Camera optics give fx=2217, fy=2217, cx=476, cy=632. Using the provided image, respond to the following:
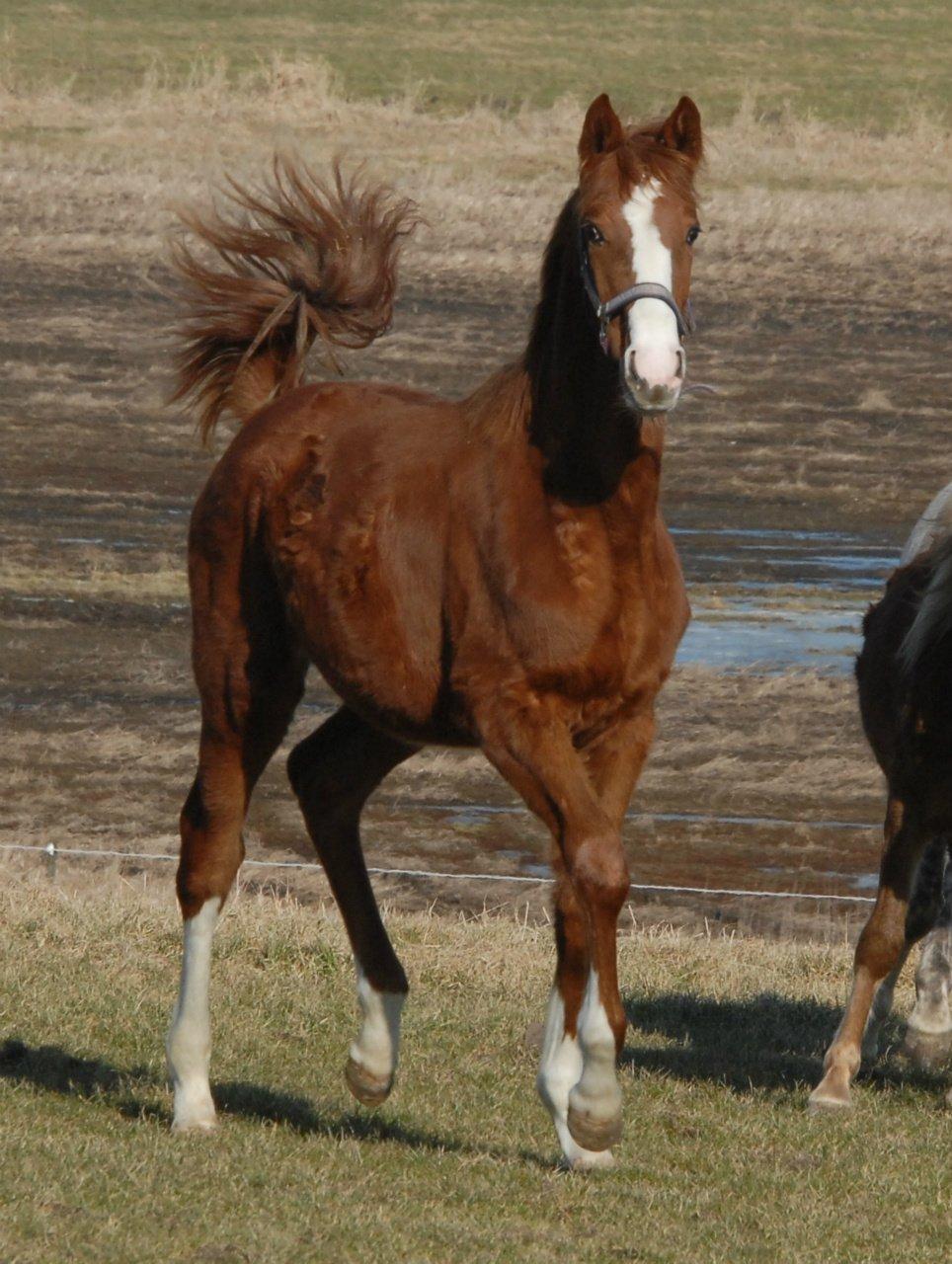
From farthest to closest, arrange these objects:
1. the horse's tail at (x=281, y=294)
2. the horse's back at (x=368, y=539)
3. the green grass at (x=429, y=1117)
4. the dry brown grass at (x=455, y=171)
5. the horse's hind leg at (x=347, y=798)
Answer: the dry brown grass at (x=455, y=171)
the horse's tail at (x=281, y=294)
the horse's hind leg at (x=347, y=798)
the horse's back at (x=368, y=539)
the green grass at (x=429, y=1117)

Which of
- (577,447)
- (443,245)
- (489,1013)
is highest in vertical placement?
(577,447)

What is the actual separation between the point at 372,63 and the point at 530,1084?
1437 inches

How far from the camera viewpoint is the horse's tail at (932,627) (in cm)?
713

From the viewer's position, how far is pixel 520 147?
3478cm

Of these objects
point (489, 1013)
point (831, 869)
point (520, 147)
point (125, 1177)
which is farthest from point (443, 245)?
point (125, 1177)

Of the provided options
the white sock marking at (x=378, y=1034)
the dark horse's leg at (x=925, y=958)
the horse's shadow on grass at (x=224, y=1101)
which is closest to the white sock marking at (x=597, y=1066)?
the horse's shadow on grass at (x=224, y=1101)

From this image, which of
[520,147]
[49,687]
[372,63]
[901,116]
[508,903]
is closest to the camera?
[508,903]

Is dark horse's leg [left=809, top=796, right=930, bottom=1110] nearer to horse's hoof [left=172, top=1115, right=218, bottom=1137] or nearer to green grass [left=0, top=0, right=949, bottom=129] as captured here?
horse's hoof [left=172, top=1115, right=218, bottom=1137]

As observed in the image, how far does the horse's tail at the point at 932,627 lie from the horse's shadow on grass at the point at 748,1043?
145 cm

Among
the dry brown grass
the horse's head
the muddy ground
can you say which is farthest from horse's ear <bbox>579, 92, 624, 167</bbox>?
the dry brown grass

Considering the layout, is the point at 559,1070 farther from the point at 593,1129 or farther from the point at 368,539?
the point at 368,539

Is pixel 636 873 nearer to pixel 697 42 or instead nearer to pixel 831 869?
pixel 831 869

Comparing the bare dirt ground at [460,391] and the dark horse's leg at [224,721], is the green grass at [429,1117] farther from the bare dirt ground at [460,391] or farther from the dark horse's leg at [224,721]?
the bare dirt ground at [460,391]

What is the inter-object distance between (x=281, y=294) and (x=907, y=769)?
2.56m
